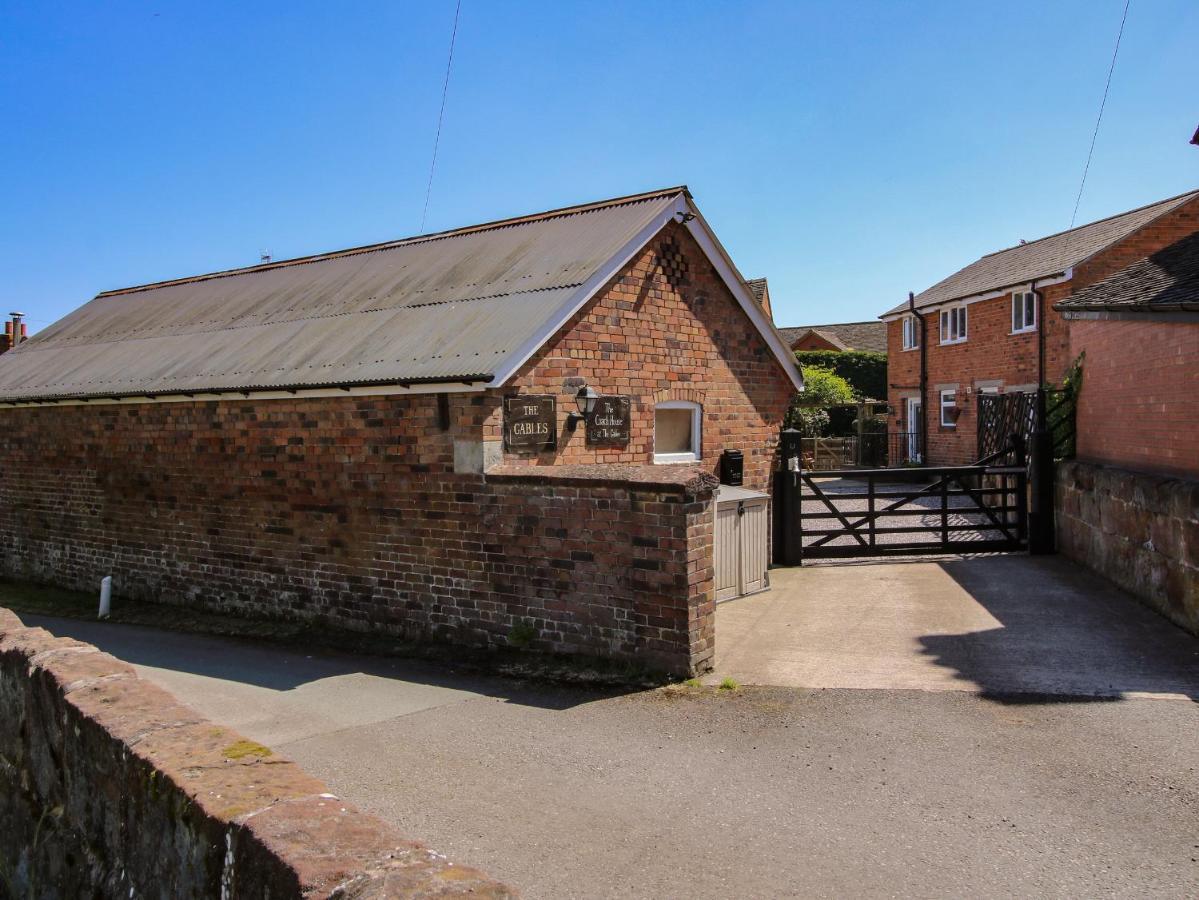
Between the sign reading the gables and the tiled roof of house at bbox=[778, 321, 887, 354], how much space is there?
37915 millimetres

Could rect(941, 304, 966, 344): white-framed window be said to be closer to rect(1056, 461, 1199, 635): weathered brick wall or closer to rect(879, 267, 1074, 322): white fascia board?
rect(879, 267, 1074, 322): white fascia board

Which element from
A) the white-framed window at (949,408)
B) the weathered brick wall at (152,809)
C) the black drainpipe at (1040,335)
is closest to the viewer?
the weathered brick wall at (152,809)

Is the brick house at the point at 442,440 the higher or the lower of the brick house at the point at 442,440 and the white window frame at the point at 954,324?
the lower

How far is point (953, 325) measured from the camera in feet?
90.7

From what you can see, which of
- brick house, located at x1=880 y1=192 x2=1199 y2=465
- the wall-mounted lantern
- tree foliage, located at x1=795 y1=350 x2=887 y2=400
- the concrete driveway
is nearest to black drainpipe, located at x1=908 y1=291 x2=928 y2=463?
brick house, located at x1=880 y1=192 x2=1199 y2=465

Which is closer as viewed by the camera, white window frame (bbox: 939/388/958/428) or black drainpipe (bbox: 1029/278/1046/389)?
black drainpipe (bbox: 1029/278/1046/389)

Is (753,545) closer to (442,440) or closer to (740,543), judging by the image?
(740,543)

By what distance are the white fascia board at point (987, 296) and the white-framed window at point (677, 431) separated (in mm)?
14602

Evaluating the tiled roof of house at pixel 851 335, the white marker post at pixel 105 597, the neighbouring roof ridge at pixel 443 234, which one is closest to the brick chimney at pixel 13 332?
the neighbouring roof ridge at pixel 443 234

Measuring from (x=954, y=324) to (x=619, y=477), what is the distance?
22.6 meters

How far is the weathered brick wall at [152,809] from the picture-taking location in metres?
2.76

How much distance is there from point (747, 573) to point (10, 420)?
1244 cm

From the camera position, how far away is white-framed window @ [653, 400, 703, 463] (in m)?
11.6

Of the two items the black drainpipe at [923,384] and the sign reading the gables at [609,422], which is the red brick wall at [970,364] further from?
the sign reading the gables at [609,422]
